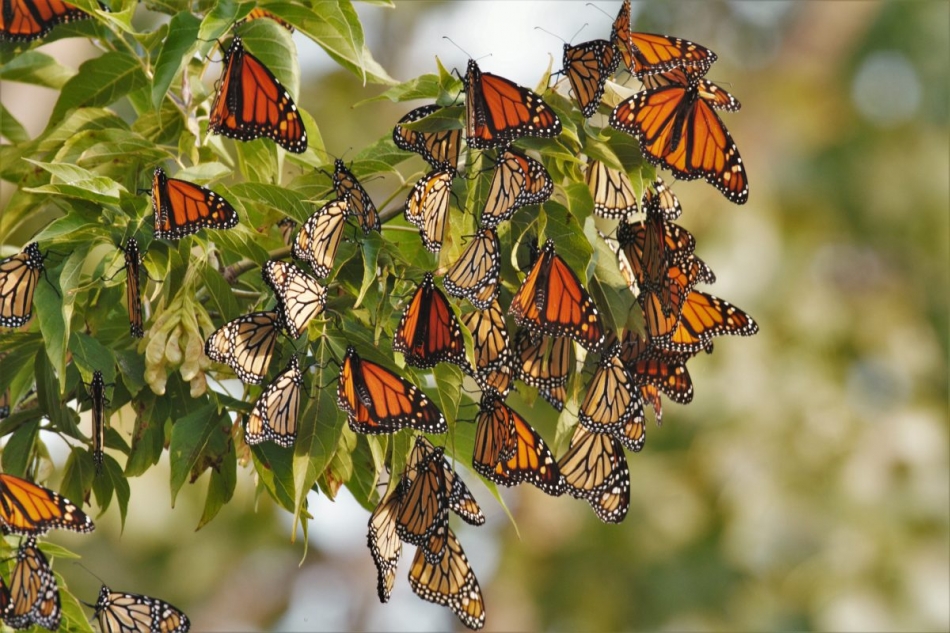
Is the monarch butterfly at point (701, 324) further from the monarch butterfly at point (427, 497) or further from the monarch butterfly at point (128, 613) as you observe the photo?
the monarch butterfly at point (128, 613)

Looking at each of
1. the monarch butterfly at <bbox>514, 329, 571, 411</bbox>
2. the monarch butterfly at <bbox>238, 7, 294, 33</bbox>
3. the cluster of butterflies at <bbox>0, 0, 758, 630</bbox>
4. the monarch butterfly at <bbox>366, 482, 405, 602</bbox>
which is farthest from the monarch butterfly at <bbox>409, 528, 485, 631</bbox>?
the monarch butterfly at <bbox>238, 7, 294, 33</bbox>

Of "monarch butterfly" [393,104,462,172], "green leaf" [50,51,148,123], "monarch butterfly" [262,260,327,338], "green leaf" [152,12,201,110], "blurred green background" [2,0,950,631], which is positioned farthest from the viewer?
"blurred green background" [2,0,950,631]

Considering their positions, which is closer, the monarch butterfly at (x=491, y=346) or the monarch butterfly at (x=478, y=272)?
the monarch butterfly at (x=478, y=272)

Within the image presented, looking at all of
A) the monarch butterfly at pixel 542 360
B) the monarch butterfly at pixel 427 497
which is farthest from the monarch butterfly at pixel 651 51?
the monarch butterfly at pixel 427 497

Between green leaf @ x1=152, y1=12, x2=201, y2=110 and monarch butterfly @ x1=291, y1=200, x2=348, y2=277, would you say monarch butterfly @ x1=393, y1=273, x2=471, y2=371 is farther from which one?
green leaf @ x1=152, y1=12, x2=201, y2=110

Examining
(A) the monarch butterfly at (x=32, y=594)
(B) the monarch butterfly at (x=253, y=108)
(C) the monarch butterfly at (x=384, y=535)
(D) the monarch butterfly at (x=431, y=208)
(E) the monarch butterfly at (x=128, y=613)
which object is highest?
(B) the monarch butterfly at (x=253, y=108)

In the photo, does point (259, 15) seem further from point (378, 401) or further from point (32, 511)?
point (32, 511)
